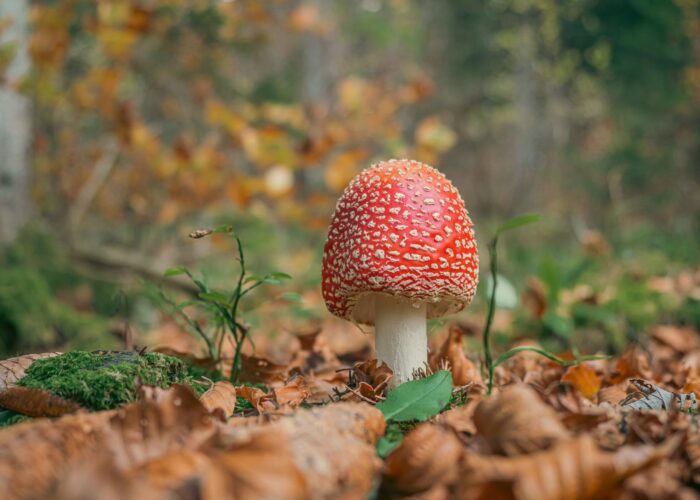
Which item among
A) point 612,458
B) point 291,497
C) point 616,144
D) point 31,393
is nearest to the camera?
point 291,497

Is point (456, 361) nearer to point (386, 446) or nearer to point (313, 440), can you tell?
point (386, 446)

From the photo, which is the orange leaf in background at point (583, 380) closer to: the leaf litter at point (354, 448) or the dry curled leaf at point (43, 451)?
the leaf litter at point (354, 448)

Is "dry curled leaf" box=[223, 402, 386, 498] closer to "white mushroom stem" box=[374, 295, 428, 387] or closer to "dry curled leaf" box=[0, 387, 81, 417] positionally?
"dry curled leaf" box=[0, 387, 81, 417]

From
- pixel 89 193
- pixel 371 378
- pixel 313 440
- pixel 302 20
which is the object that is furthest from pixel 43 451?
pixel 302 20

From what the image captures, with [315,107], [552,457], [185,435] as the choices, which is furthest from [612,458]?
[315,107]

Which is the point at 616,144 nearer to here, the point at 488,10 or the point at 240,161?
the point at 488,10

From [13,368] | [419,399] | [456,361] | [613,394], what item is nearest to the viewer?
[419,399]

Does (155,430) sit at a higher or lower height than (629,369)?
higher

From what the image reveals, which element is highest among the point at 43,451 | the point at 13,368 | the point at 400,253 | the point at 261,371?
the point at 400,253
